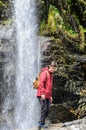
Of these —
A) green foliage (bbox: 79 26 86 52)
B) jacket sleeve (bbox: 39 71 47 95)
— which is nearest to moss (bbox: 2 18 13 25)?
green foliage (bbox: 79 26 86 52)

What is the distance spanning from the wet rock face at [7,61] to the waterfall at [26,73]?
0.40m

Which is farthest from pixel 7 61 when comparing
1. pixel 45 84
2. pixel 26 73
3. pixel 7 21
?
pixel 45 84

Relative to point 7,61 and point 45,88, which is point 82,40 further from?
point 45,88

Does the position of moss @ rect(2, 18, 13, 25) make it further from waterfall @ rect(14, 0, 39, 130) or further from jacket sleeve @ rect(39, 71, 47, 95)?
jacket sleeve @ rect(39, 71, 47, 95)

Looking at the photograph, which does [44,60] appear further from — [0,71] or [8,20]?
[8,20]

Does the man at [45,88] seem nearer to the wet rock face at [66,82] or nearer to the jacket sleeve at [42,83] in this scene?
the jacket sleeve at [42,83]

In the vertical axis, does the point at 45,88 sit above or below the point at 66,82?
above

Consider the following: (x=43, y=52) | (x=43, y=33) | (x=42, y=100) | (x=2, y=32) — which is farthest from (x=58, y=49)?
(x=42, y=100)

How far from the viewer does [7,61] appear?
14617 mm

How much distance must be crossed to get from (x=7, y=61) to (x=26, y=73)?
1.26m

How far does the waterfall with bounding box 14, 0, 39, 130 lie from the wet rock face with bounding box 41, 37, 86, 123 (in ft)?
5.07

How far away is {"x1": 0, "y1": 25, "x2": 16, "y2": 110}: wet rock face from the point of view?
567 inches

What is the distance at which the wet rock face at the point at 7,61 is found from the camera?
47.3 ft

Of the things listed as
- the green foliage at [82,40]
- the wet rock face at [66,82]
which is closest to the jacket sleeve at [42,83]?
the wet rock face at [66,82]
